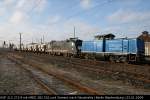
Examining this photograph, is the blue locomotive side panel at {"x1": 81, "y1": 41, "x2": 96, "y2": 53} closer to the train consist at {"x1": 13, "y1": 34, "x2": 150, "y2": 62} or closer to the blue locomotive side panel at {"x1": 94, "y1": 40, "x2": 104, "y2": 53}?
the train consist at {"x1": 13, "y1": 34, "x2": 150, "y2": 62}

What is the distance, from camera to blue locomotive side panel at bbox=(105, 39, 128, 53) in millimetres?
34231

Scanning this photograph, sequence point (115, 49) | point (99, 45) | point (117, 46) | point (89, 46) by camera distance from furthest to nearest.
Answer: point (89, 46) → point (99, 45) → point (115, 49) → point (117, 46)

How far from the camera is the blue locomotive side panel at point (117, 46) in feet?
112

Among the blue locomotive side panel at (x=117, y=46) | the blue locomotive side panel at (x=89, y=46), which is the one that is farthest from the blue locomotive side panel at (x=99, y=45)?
the blue locomotive side panel at (x=89, y=46)

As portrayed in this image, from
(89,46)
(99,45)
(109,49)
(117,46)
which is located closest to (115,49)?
(117,46)

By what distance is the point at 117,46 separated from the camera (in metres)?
35.6

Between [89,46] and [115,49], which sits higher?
[89,46]

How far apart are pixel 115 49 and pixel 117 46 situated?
51cm

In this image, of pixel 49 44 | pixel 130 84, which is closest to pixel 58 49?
pixel 49 44

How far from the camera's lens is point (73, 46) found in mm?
51938

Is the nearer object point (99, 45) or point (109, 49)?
point (109, 49)

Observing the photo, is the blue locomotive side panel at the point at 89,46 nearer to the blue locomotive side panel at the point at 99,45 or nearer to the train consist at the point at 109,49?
the train consist at the point at 109,49

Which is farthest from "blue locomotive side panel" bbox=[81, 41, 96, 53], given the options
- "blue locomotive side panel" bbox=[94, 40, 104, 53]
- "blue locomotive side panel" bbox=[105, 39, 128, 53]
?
"blue locomotive side panel" bbox=[105, 39, 128, 53]

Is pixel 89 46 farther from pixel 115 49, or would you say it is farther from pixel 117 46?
pixel 117 46
